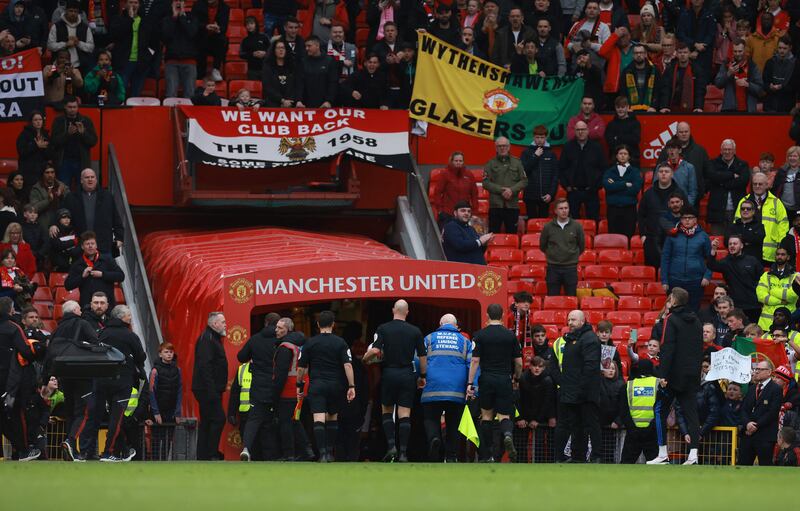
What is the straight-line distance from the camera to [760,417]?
16.7 meters

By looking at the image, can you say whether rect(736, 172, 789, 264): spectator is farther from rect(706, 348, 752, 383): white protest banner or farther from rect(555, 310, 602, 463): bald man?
rect(555, 310, 602, 463): bald man

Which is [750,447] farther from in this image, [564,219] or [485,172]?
[485,172]

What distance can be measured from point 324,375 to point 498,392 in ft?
5.35

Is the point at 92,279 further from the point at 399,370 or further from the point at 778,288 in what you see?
the point at 778,288

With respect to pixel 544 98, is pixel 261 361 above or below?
below

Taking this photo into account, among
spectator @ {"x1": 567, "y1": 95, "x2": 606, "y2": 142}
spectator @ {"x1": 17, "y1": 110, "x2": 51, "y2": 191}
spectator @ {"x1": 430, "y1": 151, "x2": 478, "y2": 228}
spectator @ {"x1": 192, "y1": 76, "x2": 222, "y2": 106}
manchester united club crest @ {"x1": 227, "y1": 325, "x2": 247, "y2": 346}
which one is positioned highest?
spectator @ {"x1": 192, "y1": 76, "x2": 222, "y2": 106}

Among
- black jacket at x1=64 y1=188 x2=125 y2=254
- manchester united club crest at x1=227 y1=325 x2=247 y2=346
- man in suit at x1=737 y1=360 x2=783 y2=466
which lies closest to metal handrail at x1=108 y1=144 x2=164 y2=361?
black jacket at x1=64 y1=188 x2=125 y2=254

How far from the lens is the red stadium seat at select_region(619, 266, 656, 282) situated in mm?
22234

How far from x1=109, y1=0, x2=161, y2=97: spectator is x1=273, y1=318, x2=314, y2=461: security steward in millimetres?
7481

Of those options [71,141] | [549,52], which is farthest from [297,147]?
[549,52]

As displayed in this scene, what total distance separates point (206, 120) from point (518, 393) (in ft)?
23.8

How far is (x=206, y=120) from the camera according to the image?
22750 mm

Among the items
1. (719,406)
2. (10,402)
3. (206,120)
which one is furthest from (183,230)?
(719,406)

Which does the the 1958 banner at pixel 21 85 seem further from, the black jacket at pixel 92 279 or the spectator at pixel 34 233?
the black jacket at pixel 92 279
